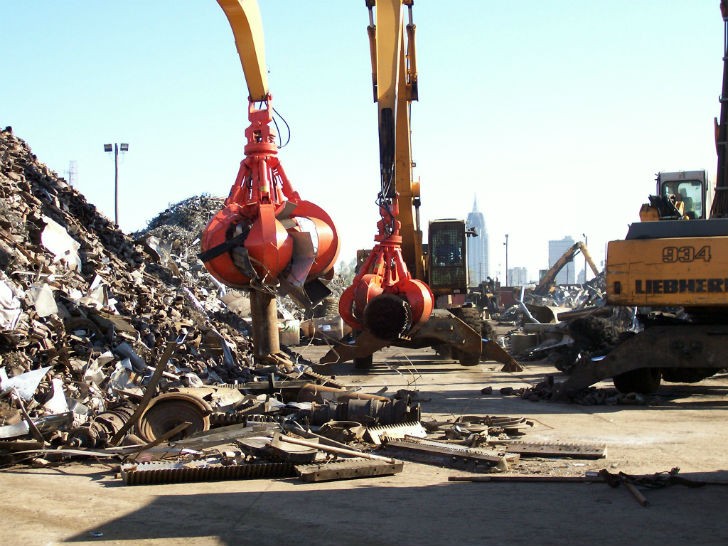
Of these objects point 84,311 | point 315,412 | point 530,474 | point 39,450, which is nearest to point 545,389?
point 315,412

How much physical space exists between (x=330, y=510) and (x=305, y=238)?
463cm

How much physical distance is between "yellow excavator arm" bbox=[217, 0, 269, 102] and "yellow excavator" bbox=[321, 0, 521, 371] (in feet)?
5.74

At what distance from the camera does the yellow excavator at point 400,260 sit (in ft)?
37.6

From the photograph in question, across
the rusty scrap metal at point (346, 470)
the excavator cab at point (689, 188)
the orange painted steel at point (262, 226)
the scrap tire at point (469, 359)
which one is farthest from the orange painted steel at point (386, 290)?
the excavator cab at point (689, 188)

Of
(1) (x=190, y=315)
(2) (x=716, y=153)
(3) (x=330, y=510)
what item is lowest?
(3) (x=330, y=510)

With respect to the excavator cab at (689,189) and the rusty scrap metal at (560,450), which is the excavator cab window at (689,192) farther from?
the rusty scrap metal at (560,450)

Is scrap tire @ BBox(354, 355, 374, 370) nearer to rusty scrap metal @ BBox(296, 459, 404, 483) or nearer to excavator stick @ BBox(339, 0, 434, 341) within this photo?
excavator stick @ BBox(339, 0, 434, 341)

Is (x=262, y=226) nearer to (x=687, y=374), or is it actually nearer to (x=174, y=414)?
(x=174, y=414)

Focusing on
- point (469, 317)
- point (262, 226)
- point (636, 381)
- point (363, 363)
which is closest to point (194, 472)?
point (262, 226)

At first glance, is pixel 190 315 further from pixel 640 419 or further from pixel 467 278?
pixel 640 419

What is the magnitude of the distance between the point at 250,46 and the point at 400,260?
3.45 m

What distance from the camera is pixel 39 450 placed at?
789cm

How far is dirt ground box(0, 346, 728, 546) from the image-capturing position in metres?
5.67

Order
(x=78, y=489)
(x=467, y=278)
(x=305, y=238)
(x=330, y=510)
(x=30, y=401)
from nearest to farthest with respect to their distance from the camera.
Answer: (x=330, y=510) < (x=78, y=489) < (x=30, y=401) < (x=305, y=238) < (x=467, y=278)
